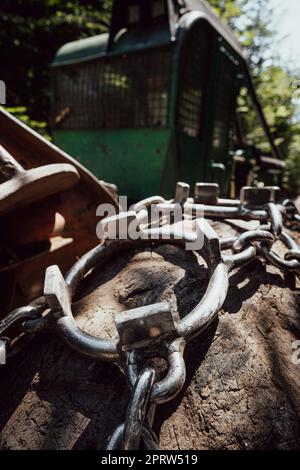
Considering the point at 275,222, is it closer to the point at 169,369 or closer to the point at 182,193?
the point at 182,193

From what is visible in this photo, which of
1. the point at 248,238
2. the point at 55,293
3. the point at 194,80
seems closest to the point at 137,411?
the point at 55,293

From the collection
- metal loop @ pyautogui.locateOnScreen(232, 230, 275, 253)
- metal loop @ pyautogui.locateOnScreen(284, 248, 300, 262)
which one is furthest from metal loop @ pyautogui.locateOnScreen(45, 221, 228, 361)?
metal loop @ pyautogui.locateOnScreen(284, 248, 300, 262)

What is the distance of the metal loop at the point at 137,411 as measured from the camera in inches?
23.3

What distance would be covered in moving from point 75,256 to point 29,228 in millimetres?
305

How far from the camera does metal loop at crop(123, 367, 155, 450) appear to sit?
59cm

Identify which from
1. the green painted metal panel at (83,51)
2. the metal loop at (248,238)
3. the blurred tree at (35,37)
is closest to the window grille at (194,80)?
the green painted metal panel at (83,51)

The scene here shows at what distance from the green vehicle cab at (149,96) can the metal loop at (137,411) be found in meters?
3.29

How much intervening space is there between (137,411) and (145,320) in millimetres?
169

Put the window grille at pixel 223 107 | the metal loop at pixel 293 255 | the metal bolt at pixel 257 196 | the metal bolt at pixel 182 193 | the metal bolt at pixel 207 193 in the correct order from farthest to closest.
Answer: the window grille at pixel 223 107, the metal bolt at pixel 207 193, the metal bolt at pixel 182 193, the metal bolt at pixel 257 196, the metal loop at pixel 293 255

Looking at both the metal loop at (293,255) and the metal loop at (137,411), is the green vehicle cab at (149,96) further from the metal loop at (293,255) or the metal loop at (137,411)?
the metal loop at (137,411)
